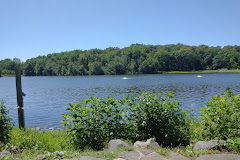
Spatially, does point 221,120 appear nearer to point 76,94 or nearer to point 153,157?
point 153,157

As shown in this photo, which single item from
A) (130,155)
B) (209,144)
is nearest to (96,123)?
(130,155)

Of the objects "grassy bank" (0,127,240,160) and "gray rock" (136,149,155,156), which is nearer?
"grassy bank" (0,127,240,160)

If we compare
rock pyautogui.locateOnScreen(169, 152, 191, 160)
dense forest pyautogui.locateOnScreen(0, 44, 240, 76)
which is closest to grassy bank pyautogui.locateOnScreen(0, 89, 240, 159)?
rock pyautogui.locateOnScreen(169, 152, 191, 160)

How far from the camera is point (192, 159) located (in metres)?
3.87

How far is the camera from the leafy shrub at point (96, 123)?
199 inches

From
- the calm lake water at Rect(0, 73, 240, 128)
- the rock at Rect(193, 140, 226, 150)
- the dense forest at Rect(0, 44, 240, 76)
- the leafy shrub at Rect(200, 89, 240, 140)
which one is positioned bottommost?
the calm lake water at Rect(0, 73, 240, 128)

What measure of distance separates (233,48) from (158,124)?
6344 inches

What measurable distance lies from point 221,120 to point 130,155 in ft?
7.81

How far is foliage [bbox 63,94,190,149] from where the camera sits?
17.0 feet

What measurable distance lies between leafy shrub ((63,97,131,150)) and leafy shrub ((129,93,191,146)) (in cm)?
35

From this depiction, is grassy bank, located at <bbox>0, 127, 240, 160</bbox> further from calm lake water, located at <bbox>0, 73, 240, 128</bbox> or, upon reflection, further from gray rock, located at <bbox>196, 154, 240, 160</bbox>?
calm lake water, located at <bbox>0, 73, 240, 128</bbox>

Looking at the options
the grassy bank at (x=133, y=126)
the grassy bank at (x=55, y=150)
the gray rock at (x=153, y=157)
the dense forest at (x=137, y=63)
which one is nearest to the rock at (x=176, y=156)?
the grassy bank at (x=55, y=150)

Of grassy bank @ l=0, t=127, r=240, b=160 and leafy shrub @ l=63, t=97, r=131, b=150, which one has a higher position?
leafy shrub @ l=63, t=97, r=131, b=150

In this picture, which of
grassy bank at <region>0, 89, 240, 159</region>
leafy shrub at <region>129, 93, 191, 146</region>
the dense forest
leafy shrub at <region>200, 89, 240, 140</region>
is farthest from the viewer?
the dense forest
